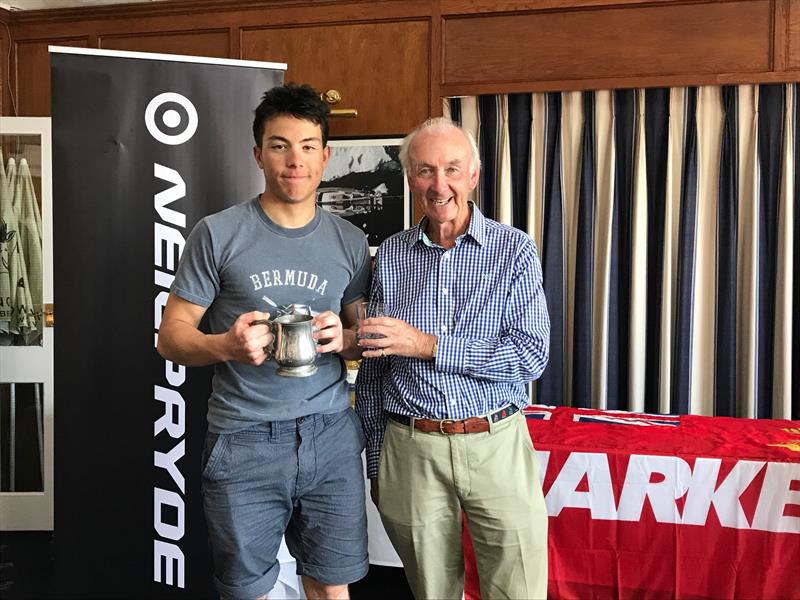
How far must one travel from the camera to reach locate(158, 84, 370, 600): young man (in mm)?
1672

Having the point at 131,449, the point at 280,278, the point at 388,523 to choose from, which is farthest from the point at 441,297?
the point at 131,449

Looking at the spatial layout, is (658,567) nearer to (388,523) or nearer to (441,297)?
(388,523)

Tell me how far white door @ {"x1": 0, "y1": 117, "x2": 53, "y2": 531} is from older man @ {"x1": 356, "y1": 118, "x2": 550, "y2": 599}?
2.49 meters

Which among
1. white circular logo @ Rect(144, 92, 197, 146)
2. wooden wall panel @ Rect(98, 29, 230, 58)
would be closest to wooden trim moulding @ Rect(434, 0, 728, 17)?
wooden wall panel @ Rect(98, 29, 230, 58)

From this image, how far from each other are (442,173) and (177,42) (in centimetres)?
248

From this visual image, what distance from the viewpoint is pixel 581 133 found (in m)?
3.39

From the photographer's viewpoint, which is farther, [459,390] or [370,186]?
[370,186]

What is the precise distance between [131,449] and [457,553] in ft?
4.12

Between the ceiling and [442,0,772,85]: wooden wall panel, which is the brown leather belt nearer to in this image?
[442,0,772,85]: wooden wall panel

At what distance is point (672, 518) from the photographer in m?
2.49

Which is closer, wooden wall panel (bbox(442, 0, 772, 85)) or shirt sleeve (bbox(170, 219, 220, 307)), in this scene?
shirt sleeve (bbox(170, 219, 220, 307))

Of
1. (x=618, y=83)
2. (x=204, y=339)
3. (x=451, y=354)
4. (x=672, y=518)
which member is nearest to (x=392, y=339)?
(x=451, y=354)

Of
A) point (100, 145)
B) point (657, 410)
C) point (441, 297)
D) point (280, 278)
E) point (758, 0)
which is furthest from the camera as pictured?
point (657, 410)

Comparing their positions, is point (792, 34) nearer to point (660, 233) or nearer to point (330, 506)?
point (660, 233)
